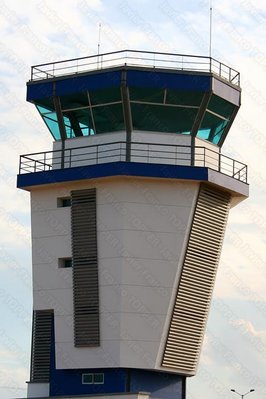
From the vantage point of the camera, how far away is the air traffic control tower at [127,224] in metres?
53.4

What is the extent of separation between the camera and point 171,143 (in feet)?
181

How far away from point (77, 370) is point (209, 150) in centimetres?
1129

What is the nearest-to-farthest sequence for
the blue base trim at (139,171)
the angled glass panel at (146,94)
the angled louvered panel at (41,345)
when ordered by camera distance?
the blue base trim at (139,171) < the angled glass panel at (146,94) < the angled louvered panel at (41,345)

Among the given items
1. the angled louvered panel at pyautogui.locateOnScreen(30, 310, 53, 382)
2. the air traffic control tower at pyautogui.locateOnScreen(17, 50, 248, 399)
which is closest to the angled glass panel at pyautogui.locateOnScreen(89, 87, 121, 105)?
the air traffic control tower at pyautogui.locateOnScreen(17, 50, 248, 399)

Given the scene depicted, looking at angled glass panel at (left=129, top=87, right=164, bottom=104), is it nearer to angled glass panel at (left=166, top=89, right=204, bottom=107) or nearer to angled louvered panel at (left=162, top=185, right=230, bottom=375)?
angled glass panel at (left=166, top=89, right=204, bottom=107)

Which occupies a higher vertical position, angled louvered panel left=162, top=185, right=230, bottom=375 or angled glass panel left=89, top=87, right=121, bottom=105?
angled glass panel left=89, top=87, right=121, bottom=105

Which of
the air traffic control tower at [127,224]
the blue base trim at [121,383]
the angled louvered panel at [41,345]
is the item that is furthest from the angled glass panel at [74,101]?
the blue base trim at [121,383]

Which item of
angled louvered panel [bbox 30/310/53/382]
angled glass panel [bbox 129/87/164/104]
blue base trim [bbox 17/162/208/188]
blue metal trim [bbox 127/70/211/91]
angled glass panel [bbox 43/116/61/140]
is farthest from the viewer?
angled glass panel [bbox 43/116/61/140]

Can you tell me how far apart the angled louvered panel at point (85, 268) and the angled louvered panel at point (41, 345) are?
228cm

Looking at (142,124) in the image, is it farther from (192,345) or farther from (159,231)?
(192,345)

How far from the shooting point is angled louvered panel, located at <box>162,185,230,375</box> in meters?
54.1

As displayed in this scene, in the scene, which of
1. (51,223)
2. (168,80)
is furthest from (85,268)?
(168,80)

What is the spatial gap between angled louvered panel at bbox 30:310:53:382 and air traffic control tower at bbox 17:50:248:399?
0.07 metres

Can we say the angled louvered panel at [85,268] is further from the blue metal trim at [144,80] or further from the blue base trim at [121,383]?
the blue metal trim at [144,80]
